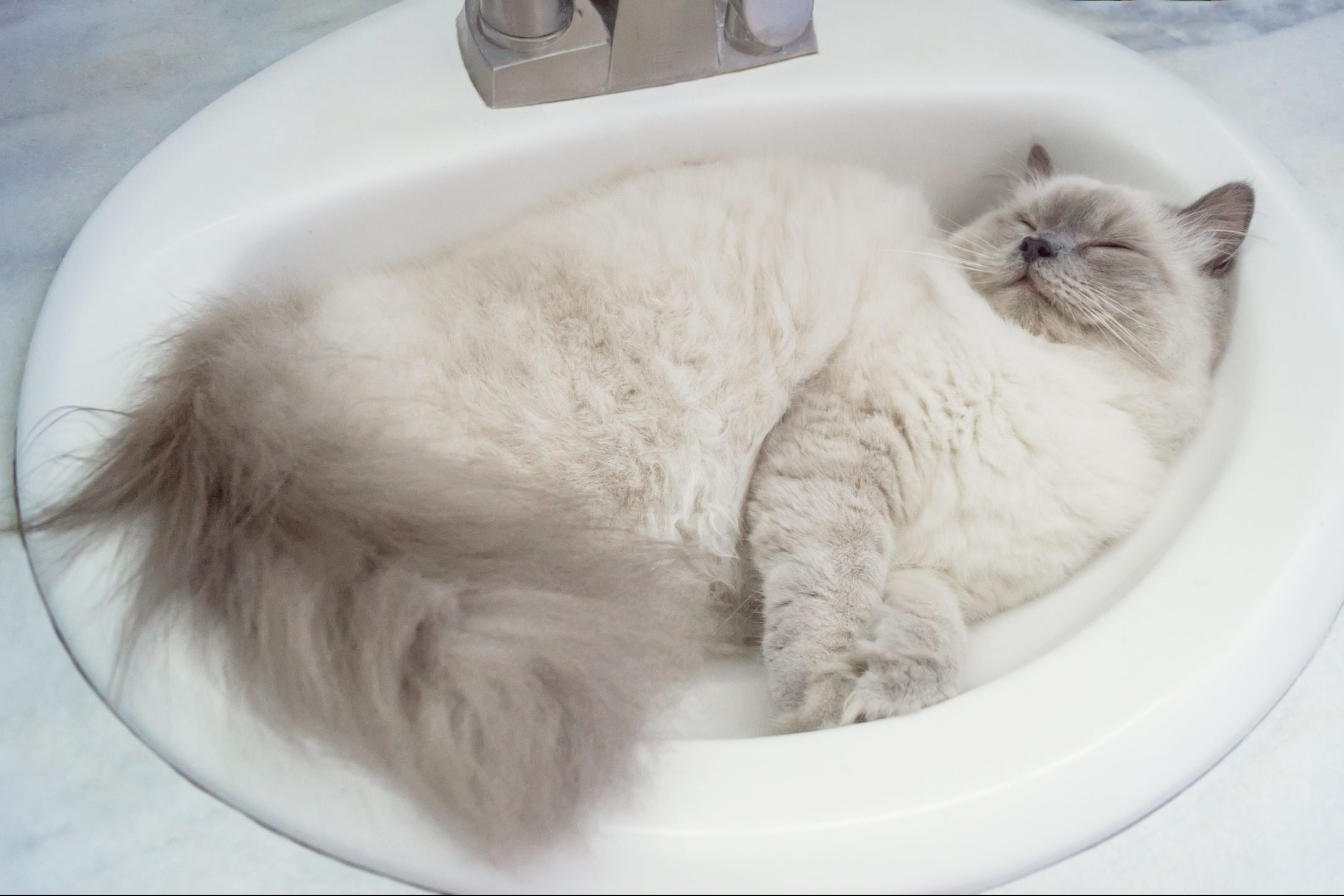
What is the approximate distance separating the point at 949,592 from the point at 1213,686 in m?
0.30

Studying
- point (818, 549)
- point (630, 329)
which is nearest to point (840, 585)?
point (818, 549)

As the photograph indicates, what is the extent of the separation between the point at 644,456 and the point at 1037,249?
1.76ft

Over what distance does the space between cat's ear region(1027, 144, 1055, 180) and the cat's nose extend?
162 millimetres

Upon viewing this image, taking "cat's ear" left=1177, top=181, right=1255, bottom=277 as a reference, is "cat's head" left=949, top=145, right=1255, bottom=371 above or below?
below

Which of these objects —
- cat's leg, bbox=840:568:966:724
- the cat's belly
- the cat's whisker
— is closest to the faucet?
the cat's whisker

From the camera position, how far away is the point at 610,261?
1153 mm

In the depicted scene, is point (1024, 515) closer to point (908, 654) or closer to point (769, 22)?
point (908, 654)

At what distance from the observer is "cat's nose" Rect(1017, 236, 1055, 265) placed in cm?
117

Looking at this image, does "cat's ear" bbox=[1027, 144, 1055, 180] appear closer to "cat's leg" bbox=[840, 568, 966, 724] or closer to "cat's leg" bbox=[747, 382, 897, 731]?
"cat's leg" bbox=[747, 382, 897, 731]

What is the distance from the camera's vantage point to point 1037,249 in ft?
3.86

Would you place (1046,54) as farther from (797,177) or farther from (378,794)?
(378,794)

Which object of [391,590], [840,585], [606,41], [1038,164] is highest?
[606,41]

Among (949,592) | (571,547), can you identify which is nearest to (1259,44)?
(949,592)

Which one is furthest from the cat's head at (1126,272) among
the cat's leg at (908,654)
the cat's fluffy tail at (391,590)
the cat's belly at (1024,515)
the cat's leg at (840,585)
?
the cat's fluffy tail at (391,590)
